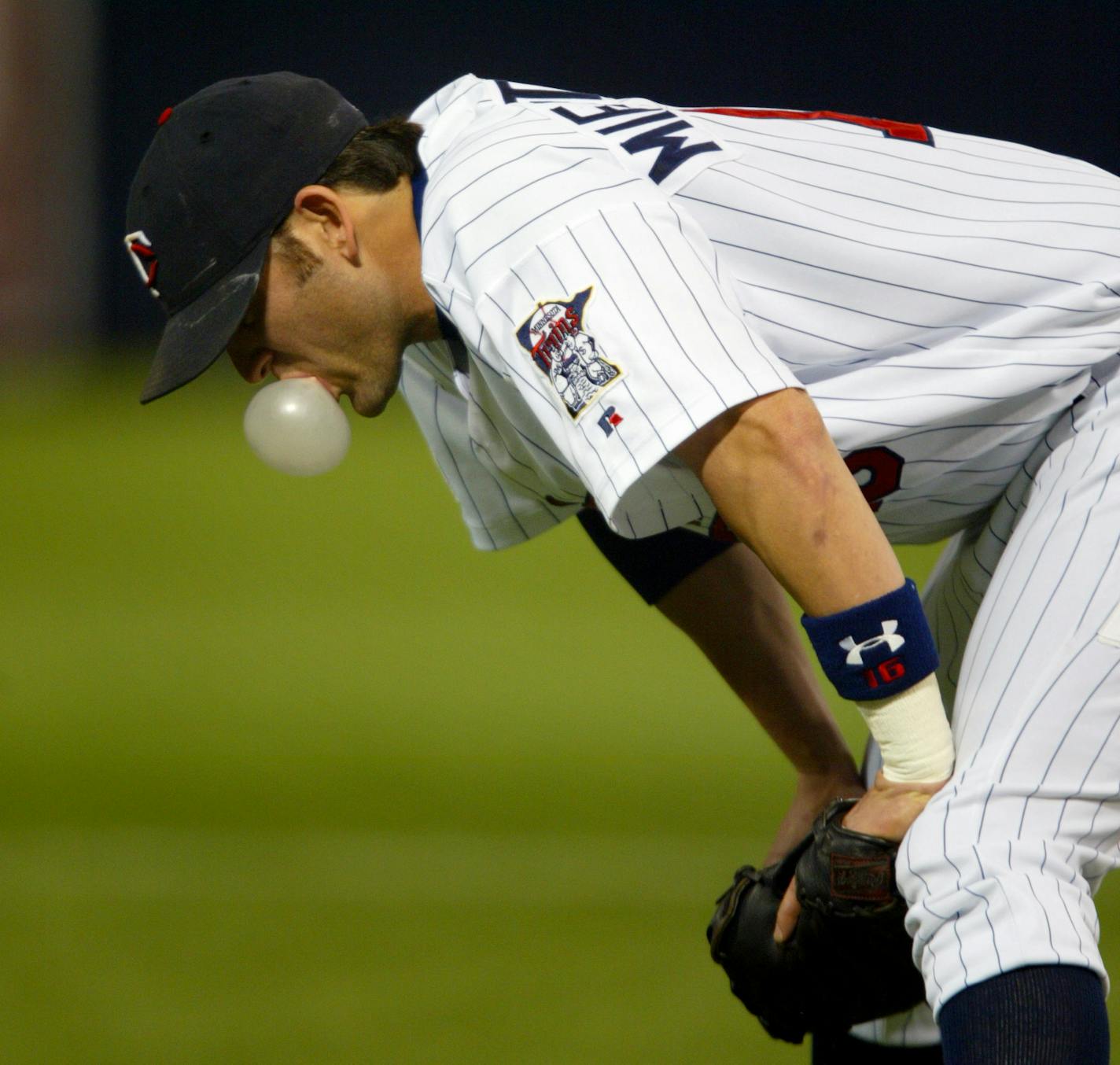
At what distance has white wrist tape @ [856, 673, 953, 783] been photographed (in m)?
1.53

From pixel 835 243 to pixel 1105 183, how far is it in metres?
0.42

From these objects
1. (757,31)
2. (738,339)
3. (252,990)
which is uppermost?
(738,339)

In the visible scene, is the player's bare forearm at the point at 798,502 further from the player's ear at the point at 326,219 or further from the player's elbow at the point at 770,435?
the player's ear at the point at 326,219

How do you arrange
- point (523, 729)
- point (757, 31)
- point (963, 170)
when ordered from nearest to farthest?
point (963, 170) < point (523, 729) < point (757, 31)

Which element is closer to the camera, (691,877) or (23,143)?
(691,877)

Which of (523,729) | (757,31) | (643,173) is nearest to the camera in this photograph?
(643,173)

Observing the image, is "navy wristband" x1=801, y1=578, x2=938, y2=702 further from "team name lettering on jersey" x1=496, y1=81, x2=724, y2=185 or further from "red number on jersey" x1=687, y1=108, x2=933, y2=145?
"red number on jersey" x1=687, y1=108, x2=933, y2=145

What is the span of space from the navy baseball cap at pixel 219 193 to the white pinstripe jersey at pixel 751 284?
16 centimetres

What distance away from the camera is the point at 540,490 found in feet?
6.91

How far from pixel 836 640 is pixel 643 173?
548 millimetres

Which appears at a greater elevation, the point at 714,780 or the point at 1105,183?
the point at 1105,183

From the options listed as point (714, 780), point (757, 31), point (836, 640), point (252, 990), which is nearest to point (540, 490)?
point (836, 640)

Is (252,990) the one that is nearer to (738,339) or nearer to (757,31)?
(738,339)

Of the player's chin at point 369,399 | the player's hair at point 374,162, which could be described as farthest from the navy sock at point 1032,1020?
the player's hair at point 374,162
